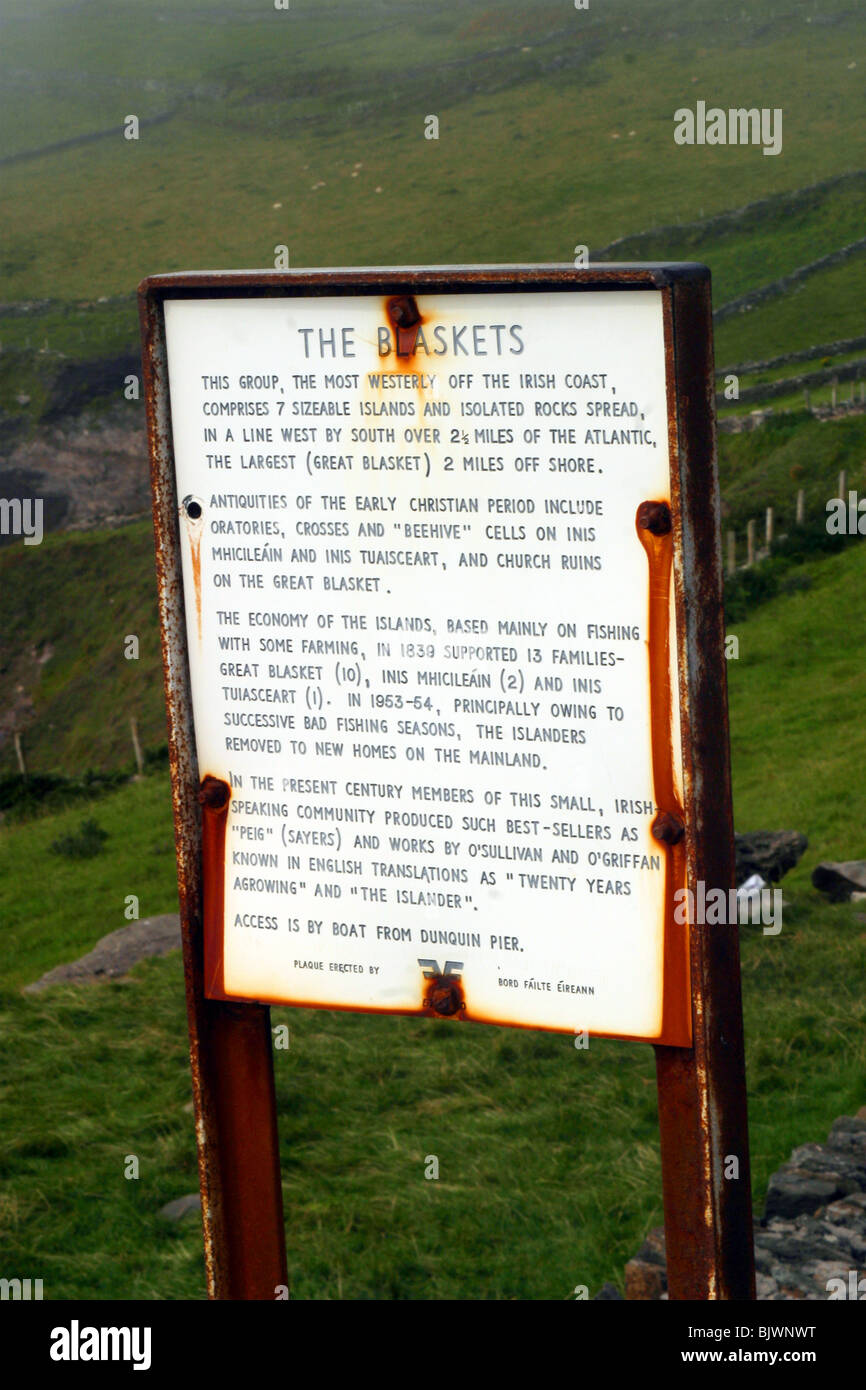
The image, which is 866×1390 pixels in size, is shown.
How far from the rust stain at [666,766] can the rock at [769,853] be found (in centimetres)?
953

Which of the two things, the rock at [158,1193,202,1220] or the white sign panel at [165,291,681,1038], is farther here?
the rock at [158,1193,202,1220]

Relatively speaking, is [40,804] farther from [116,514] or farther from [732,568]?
[116,514]

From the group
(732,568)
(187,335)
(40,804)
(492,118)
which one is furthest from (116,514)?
(187,335)

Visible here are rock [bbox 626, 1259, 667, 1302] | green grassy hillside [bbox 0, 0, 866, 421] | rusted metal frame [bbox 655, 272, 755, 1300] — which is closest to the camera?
rusted metal frame [bbox 655, 272, 755, 1300]

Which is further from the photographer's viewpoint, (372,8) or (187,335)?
(372,8)

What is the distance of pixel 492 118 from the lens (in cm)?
6956

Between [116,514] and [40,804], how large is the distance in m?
23.1

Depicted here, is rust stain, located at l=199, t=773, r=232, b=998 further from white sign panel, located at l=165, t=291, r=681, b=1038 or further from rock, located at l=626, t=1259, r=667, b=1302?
rock, located at l=626, t=1259, r=667, b=1302

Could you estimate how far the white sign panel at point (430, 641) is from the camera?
3.58 metres

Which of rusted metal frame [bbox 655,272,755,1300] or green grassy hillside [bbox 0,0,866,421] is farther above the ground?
green grassy hillside [bbox 0,0,866,421]

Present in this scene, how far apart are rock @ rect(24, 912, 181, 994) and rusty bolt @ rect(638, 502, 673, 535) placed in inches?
385

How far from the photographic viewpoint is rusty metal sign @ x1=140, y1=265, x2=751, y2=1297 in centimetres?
354

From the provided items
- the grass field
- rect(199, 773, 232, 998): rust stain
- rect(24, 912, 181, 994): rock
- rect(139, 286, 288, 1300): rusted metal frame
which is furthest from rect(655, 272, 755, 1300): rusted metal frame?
rect(24, 912, 181, 994): rock

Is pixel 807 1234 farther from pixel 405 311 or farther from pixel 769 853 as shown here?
pixel 769 853
